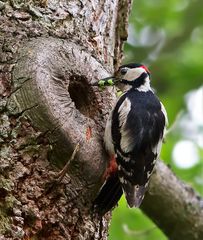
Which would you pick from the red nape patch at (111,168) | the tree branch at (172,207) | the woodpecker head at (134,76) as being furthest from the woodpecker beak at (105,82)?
the tree branch at (172,207)

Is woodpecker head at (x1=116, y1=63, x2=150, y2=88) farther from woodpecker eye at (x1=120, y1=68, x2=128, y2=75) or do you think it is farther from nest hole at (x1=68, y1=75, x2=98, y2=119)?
nest hole at (x1=68, y1=75, x2=98, y2=119)

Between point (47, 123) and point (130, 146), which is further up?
point (47, 123)

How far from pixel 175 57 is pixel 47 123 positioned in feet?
10.4

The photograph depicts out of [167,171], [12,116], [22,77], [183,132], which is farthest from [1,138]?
[183,132]

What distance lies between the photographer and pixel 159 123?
3545mm

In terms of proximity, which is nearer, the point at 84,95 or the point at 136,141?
the point at 136,141

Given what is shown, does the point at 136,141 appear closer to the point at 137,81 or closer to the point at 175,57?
the point at 137,81

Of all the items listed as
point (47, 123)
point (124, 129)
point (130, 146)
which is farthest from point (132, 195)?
point (47, 123)

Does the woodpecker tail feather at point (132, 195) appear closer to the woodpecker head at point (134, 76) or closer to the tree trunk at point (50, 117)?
the tree trunk at point (50, 117)

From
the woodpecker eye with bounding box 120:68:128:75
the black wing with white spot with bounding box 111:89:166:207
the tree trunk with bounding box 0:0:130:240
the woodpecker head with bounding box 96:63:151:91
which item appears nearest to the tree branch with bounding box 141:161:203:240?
the woodpecker head with bounding box 96:63:151:91

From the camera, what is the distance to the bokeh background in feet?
18.6

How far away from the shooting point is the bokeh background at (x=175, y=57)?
567cm

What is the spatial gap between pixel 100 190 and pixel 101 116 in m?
0.44

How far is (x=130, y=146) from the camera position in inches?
132
